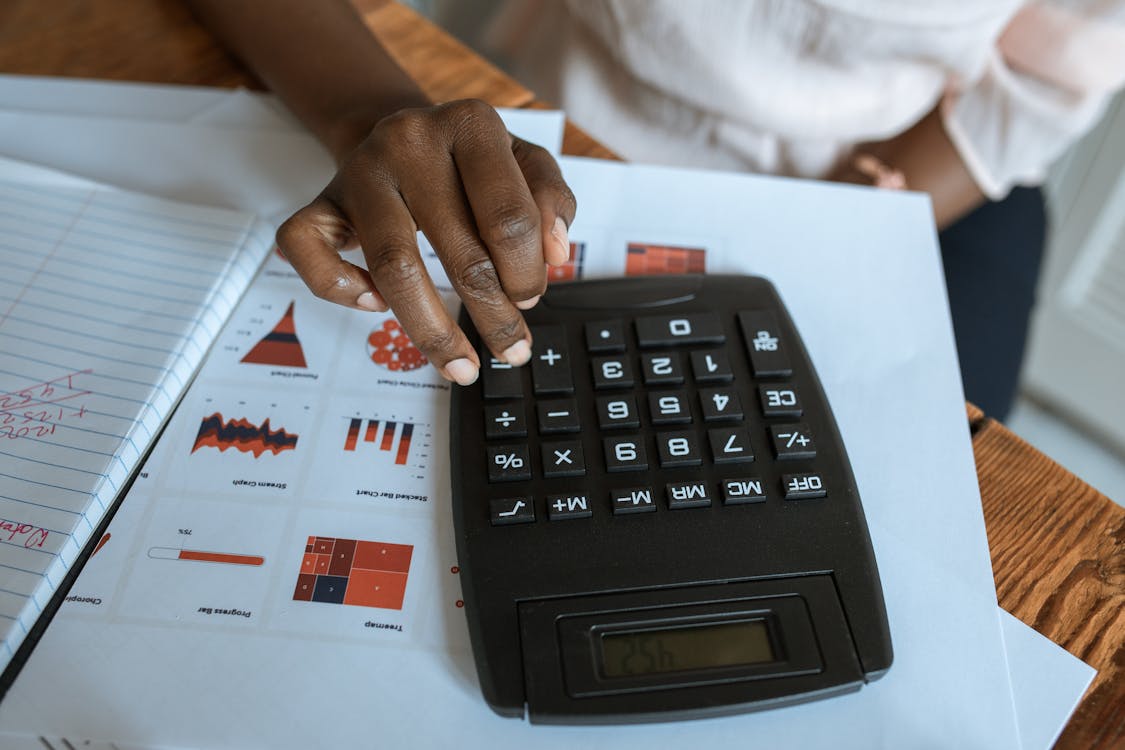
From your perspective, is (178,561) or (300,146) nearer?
(178,561)

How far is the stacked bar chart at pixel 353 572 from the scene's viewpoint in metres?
0.34

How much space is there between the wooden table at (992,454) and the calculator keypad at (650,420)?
0.31 ft

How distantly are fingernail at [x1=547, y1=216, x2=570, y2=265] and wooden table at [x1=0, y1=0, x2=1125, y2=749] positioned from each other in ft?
0.48

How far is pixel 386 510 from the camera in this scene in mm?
362

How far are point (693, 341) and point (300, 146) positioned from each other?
264 millimetres

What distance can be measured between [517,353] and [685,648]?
145 millimetres

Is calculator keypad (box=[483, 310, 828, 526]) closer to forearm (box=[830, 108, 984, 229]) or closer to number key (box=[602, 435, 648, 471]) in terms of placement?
number key (box=[602, 435, 648, 471])

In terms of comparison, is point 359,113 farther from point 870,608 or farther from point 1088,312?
point 1088,312

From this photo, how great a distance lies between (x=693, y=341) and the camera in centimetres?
39

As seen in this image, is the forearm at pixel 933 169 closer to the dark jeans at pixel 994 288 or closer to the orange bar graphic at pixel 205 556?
the dark jeans at pixel 994 288

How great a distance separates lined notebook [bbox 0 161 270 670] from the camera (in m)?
0.35

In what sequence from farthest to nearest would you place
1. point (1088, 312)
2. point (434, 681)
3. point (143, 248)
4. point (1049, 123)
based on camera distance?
point (1088, 312)
point (1049, 123)
point (143, 248)
point (434, 681)

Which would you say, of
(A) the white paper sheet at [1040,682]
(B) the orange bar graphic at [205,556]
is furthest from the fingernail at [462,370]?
(A) the white paper sheet at [1040,682]

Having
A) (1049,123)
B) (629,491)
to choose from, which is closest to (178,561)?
(629,491)
